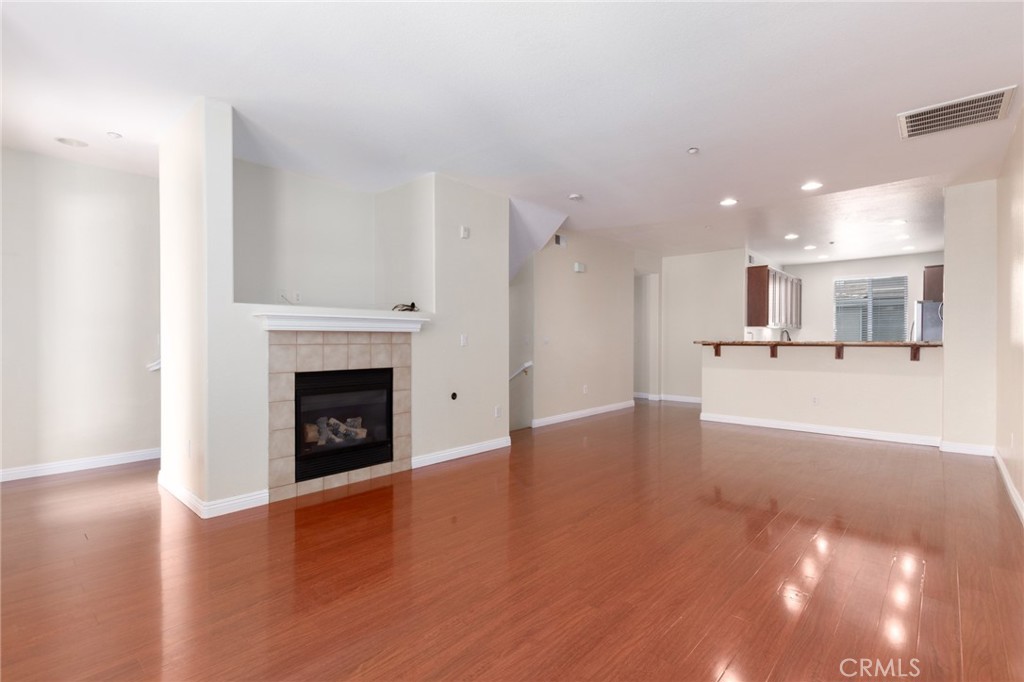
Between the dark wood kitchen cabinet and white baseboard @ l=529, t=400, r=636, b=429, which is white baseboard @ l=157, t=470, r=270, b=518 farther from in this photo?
the dark wood kitchen cabinet

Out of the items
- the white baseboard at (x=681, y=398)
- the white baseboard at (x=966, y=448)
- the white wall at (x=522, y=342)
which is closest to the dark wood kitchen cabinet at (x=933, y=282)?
the white baseboard at (x=966, y=448)

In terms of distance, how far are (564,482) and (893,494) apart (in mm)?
2428

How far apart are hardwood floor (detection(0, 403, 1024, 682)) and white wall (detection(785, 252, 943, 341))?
21.3 ft

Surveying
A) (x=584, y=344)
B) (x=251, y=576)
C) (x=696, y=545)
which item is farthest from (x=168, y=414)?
(x=584, y=344)

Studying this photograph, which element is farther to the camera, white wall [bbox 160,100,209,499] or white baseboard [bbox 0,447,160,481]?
white baseboard [bbox 0,447,160,481]

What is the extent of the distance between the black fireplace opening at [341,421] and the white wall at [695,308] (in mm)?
6330

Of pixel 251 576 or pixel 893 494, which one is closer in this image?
pixel 251 576

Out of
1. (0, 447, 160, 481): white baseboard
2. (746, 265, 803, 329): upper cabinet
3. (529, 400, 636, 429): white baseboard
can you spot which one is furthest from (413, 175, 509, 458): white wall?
(746, 265, 803, 329): upper cabinet

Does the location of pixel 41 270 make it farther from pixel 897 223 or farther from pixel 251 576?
pixel 897 223

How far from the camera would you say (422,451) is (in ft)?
14.5

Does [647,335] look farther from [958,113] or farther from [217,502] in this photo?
[217,502]

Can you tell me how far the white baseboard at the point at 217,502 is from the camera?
3119 millimetres

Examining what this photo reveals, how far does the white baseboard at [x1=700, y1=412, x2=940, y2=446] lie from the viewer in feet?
17.1

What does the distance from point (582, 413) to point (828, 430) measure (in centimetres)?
306
